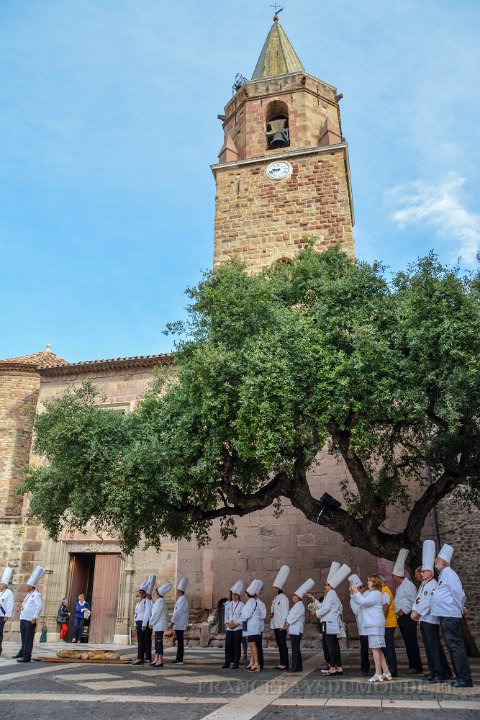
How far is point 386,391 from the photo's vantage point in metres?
9.43

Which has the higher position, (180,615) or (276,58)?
(276,58)

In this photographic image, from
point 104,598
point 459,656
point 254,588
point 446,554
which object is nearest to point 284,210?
point 254,588

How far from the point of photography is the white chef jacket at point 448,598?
7.73m

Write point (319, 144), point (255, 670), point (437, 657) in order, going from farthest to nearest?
point (319, 144)
point (255, 670)
point (437, 657)

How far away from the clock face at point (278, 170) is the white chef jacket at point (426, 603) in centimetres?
1497

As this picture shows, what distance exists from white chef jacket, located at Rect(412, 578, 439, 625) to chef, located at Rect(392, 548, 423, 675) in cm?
134

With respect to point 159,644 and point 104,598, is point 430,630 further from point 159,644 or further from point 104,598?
point 104,598

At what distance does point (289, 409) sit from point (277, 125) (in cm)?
1481

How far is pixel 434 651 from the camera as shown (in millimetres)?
8164

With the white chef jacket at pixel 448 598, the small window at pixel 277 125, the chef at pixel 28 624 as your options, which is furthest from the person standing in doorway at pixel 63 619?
the small window at pixel 277 125

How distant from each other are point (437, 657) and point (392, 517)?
8416 millimetres

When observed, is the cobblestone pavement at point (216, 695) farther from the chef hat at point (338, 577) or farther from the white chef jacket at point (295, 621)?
the chef hat at point (338, 577)

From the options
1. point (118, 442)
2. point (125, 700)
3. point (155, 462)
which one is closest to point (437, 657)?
point (125, 700)

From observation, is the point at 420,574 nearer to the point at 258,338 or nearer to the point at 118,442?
the point at 258,338
